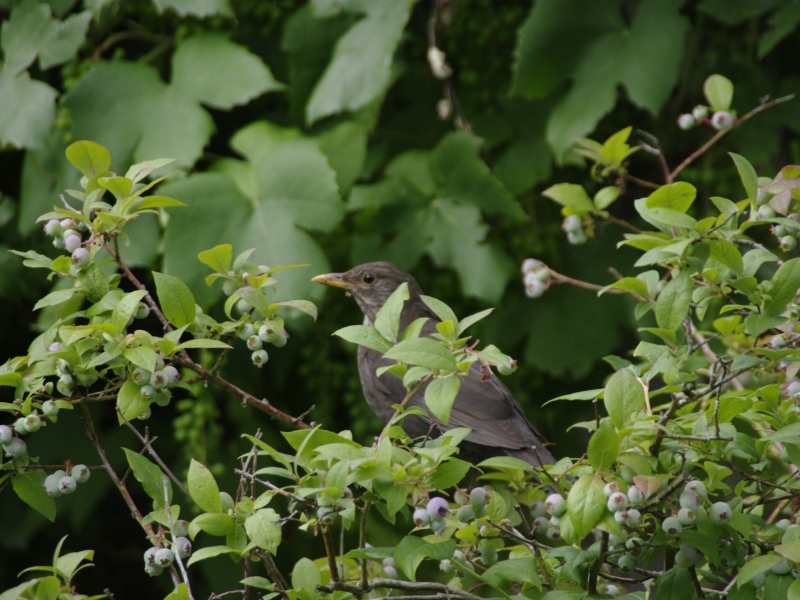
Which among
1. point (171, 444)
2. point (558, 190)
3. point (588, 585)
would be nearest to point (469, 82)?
point (558, 190)

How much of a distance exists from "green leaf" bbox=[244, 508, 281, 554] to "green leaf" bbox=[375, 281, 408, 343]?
38 centimetres

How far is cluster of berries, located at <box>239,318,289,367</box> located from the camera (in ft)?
5.61

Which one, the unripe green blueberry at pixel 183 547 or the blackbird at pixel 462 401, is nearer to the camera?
the unripe green blueberry at pixel 183 547

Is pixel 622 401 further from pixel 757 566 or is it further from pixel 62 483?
pixel 62 483

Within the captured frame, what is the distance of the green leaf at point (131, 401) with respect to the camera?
159 cm

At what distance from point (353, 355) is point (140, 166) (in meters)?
2.10

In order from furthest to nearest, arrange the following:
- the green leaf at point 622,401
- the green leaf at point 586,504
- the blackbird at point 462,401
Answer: the blackbird at point 462,401 < the green leaf at point 622,401 < the green leaf at point 586,504

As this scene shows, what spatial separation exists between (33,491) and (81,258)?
18.9 inches

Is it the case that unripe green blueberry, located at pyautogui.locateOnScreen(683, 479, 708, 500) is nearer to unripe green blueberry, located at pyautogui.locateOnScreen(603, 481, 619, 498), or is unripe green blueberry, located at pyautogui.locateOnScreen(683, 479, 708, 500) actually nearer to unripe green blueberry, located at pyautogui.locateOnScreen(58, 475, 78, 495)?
unripe green blueberry, located at pyautogui.locateOnScreen(603, 481, 619, 498)

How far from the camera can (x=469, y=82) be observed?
12.5ft

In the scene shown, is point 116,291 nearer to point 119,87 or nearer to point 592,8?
point 119,87

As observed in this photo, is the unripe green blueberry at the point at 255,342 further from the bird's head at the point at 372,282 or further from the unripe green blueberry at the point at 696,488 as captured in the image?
the bird's head at the point at 372,282

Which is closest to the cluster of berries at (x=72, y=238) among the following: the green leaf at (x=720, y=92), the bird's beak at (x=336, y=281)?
the bird's beak at (x=336, y=281)

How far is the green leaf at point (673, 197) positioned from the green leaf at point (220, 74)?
2.00 metres
